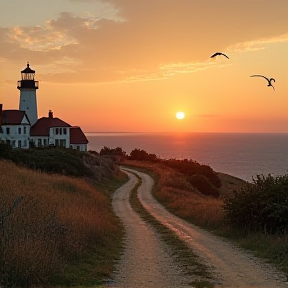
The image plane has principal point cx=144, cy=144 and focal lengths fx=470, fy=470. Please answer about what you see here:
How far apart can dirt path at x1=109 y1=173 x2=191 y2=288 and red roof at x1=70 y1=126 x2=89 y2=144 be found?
5318cm

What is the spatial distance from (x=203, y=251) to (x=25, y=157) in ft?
105

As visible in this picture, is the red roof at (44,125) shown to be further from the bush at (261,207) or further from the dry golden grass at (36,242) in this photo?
the dry golden grass at (36,242)

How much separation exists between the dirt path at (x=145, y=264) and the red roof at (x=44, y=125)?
48518 mm

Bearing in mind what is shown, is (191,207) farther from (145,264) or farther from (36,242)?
(36,242)

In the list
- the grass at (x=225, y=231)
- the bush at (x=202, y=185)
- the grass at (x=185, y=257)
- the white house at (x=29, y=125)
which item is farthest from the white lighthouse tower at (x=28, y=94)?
the grass at (x=185, y=257)

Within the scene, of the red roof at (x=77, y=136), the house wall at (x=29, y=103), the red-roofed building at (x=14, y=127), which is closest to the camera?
the red-roofed building at (x=14, y=127)

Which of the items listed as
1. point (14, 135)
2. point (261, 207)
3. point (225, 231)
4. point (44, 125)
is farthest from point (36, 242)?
point (44, 125)

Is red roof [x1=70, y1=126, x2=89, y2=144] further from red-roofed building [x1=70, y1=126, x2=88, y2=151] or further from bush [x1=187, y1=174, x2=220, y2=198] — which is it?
bush [x1=187, y1=174, x2=220, y2=198]

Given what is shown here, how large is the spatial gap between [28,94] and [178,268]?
6097 centimetres

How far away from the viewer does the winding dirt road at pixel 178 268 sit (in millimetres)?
10843

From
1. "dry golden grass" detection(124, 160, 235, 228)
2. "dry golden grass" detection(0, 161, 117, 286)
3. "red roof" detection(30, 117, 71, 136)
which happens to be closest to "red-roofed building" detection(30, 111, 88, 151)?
"red roof" detection(30, 117, 71, 136)

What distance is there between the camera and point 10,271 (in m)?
8.80

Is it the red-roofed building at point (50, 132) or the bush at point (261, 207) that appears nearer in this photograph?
the bush at point (261, 207)

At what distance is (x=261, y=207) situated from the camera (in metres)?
18.0
